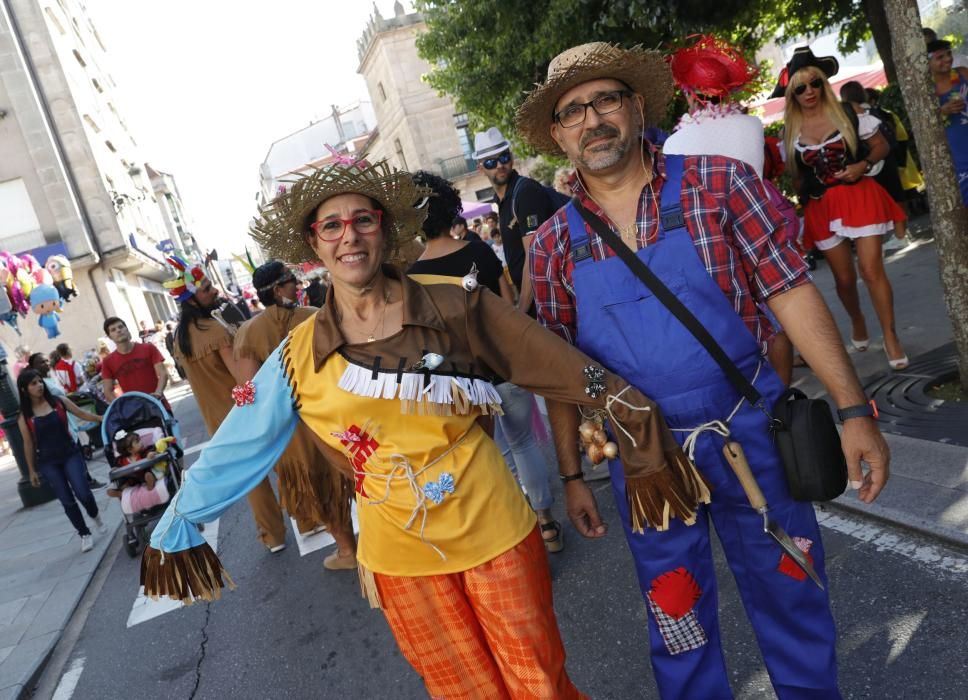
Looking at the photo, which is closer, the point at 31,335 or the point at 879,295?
the point at 879,295

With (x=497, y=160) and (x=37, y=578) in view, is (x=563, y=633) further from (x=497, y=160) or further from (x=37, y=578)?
(x=37, y=578)

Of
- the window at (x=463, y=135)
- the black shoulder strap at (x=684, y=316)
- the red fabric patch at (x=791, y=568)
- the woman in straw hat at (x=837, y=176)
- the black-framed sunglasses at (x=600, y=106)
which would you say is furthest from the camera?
the window at (x=463, y=135)

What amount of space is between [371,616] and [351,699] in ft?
2.61

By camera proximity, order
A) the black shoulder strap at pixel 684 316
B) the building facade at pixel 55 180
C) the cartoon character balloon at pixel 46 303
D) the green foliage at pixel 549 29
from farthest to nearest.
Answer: the building facade at pixel 55 180 → the cartoon character balloon at pixel 46 303 → the green foliage at pixel 549 29 → the black shoulder strap at pixel 684 316

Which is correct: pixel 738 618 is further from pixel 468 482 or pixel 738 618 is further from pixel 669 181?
pixel 669 181

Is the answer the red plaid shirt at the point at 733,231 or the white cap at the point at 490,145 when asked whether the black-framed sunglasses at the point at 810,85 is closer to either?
the white cap at the point at 490,145

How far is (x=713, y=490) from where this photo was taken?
6.93 feet

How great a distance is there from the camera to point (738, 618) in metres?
3.22

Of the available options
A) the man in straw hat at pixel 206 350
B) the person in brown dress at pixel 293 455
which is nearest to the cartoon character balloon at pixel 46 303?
the man in straw hat at pixel 206 350

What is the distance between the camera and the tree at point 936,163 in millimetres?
3930

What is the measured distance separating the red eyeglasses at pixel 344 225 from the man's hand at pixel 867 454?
1.48 m

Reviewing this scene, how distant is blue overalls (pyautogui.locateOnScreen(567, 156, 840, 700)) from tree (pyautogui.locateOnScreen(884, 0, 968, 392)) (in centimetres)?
267

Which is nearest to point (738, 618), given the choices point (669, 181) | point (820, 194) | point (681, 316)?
point (681, 316)

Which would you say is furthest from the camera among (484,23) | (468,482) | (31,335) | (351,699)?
(31,335)
